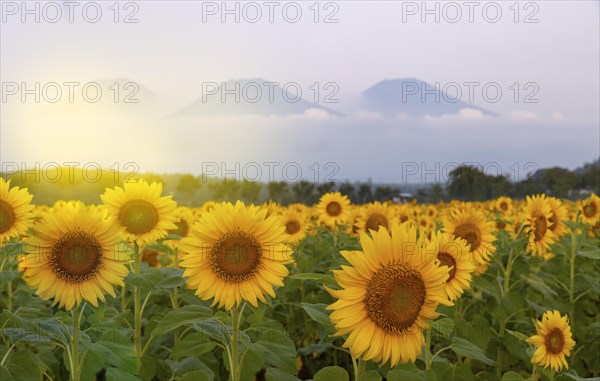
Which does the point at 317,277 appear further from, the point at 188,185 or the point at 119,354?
the point at 188,185

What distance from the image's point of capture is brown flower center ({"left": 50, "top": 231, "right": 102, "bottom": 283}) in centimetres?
346

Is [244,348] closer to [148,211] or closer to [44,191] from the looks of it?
[148,211]

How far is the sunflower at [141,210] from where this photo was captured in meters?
4.50

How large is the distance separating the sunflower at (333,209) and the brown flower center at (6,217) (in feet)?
20.7

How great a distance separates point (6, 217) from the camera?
4.45m

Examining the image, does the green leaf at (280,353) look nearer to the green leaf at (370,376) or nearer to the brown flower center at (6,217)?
the green leaf at (370,376)

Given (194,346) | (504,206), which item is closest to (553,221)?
(194,346)

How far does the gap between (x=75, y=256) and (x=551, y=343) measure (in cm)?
340

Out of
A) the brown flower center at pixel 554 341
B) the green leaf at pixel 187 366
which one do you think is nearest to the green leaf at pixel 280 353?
the green leaf at pixel 187 366

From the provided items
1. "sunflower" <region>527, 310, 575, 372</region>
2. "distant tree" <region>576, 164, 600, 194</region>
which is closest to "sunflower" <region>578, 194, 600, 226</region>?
"sunflower" <region>527, 310, 575, 372</region>

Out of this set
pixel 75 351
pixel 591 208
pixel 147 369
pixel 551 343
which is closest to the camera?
pixel 75 351

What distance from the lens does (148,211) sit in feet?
15.1

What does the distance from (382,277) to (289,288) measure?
144 inches

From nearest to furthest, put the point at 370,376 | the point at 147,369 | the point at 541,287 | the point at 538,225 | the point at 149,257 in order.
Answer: the point at 370,376 < the point at 147,369 < the point at 541,287 < the point at 538,225 < the point at 149,257
